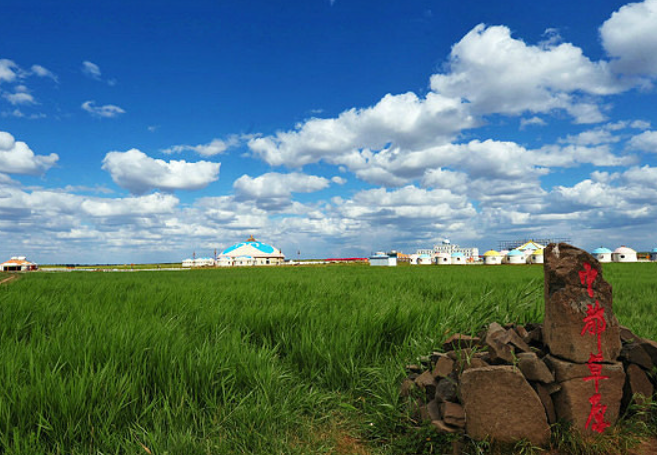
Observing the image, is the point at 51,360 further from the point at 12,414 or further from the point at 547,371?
the point at 547,371

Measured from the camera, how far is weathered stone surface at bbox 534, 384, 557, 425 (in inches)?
118

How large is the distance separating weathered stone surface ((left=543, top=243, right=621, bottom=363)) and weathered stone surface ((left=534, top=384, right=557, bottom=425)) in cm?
30

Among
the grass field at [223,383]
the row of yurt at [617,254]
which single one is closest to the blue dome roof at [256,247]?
the row of yurt at [617,254]

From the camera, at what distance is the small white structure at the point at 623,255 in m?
74.6

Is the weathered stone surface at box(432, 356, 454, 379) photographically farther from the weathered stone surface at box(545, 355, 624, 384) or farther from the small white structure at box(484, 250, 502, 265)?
the small white structure at box(484, 250, 502, 265)

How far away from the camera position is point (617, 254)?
76.4m

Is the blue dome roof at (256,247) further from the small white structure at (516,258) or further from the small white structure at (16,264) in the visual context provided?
the small white structure at (516,258)

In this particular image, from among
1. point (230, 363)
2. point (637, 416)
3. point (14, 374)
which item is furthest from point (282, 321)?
point (637, 416)

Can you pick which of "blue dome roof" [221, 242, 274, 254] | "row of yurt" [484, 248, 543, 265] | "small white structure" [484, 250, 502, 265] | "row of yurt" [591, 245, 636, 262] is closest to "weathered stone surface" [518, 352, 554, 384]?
"row of yurt" [484, 248, 543, 265]

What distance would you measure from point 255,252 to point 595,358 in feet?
326

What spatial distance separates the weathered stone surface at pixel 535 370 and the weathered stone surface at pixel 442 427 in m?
0.70

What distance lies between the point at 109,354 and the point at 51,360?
494mm

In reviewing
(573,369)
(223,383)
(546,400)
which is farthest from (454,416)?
(223,383)

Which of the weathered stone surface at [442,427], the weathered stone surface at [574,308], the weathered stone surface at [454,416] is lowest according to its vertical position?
the weathered stone surface at [442,427]
